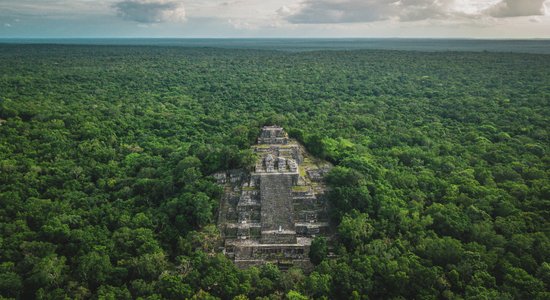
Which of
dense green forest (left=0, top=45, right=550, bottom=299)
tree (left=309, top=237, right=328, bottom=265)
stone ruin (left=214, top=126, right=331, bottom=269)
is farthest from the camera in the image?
stone ruin (left=214, top=126, right=331, bottom=269)

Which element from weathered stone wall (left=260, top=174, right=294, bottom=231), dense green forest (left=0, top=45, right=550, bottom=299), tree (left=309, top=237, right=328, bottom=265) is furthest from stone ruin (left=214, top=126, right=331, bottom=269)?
dense green forest (left=0, top=45, right=550, bottom=299)

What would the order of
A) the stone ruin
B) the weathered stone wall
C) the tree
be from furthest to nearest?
the weathered stone wall < the stone ruin < the tree

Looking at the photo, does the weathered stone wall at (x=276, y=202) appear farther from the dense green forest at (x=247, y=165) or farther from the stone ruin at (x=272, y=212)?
the dense green forest at (x=247, y=165)

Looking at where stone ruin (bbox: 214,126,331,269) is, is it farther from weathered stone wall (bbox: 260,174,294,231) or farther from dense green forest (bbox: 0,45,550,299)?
dense green forest (bbox: 0,45,550,299)

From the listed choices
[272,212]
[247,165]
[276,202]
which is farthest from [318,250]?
[247,165]

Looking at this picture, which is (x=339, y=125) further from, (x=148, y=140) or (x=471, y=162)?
(x=148, y=140)

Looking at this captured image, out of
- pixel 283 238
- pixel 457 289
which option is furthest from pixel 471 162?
pixel 283 238

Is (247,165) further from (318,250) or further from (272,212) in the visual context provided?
(318,250)
